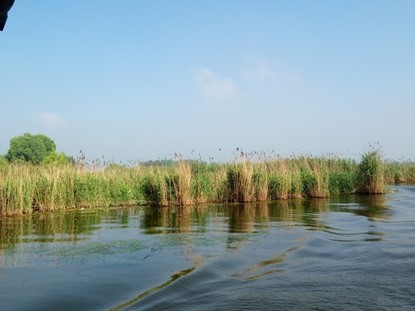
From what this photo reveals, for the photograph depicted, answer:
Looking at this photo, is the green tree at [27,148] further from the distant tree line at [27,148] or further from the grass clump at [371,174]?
the grass clump at [371,174]

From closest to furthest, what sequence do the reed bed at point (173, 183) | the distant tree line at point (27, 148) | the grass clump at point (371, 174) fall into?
the reed bed at point (173, 183)
the grass clump at point (371, 174)
the distant tree line at point (27, 148)

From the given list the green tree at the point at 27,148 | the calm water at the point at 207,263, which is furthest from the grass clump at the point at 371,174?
the green tree at the point at 27,148

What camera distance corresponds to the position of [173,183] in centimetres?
1742

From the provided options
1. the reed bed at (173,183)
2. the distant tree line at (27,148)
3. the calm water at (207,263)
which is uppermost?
the distant tree line at (27,148)

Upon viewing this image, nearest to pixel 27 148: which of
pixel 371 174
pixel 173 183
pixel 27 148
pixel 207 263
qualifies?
pixel 27 148

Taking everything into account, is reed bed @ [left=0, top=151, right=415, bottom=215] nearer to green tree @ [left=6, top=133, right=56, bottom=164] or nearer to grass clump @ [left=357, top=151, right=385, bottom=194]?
grass clump @ [left=357, top=151, right=385, bottom=194]

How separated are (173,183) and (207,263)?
10.4 metres

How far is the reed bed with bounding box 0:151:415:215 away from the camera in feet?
49.8

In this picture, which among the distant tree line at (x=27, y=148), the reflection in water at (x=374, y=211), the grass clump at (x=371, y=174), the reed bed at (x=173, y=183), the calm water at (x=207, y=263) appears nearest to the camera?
the calm water at (x=207, y=263)

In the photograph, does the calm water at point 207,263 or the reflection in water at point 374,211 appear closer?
the calm water at point 207,263

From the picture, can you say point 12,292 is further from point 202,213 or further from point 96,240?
point 202,213

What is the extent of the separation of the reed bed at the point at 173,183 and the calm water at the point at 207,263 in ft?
6.88

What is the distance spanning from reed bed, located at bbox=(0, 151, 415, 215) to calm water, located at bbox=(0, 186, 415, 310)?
2.10 metres

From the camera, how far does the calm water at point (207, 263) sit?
5332 millimetres
